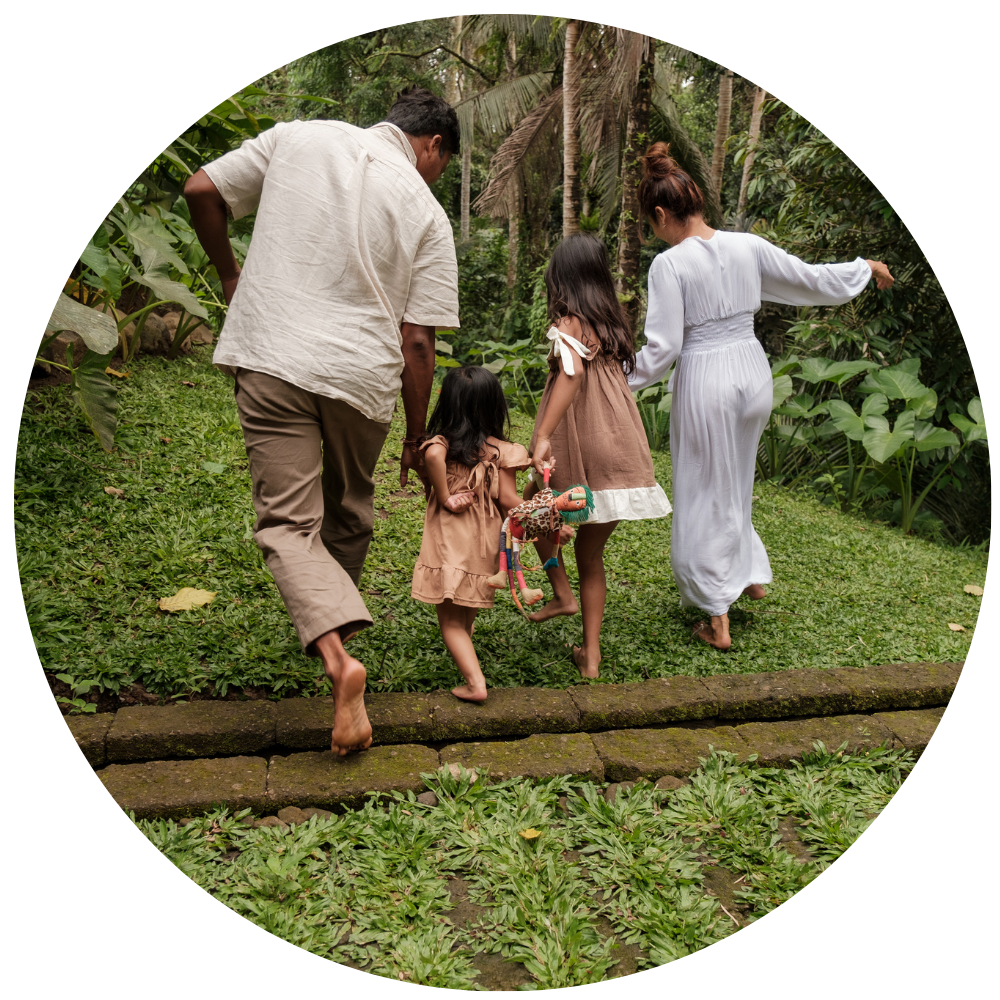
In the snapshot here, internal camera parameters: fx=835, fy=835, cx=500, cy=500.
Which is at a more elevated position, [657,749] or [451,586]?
[451,586]

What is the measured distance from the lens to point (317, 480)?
2359mm

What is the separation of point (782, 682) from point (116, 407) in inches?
114

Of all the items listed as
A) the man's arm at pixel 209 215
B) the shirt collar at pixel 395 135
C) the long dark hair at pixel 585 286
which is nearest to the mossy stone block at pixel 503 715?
the long dark hair at pixel 585 286

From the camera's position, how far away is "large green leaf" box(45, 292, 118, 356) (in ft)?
9.93

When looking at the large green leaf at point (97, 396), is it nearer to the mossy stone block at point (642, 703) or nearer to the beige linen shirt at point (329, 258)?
the beige linen shirt at point (329, 258)

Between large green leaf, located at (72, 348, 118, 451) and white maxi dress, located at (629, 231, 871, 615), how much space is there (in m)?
2.21

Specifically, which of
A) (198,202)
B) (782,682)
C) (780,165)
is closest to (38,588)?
(198,202)

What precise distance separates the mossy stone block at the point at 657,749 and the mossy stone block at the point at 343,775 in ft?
1.65

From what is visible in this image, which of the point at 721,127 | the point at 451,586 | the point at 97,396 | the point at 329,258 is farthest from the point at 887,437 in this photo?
the point at 721,127

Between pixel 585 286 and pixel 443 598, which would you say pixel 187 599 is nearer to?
pixel 443 598

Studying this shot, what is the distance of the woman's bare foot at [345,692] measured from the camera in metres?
2.10

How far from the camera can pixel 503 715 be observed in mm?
2492

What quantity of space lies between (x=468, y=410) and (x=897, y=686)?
1.76m

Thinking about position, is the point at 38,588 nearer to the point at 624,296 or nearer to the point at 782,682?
the point at 782,682
